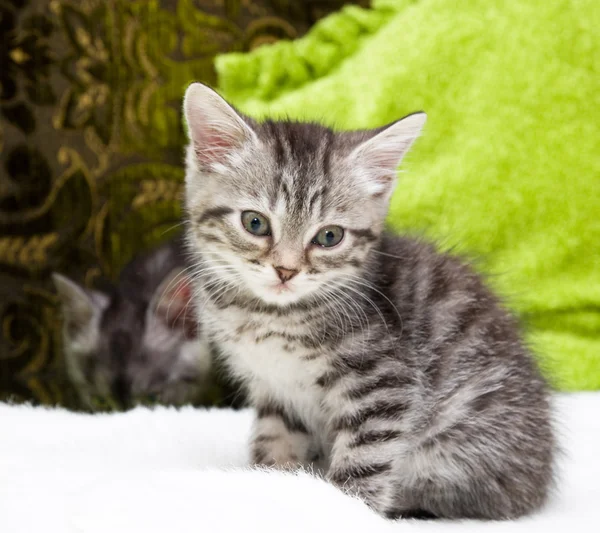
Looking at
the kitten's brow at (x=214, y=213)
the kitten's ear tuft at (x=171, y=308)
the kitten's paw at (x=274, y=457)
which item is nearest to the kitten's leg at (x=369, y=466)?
the kitten's paw at (x=274, y=457)

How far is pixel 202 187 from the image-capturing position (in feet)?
4.74

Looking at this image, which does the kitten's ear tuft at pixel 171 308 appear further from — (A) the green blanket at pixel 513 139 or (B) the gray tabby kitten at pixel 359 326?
(B) the gray tabby kitten at pixel 359 326

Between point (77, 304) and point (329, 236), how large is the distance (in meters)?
1.29

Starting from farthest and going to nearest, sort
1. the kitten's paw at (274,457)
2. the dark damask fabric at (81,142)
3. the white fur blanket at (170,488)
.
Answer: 1. the dark damask fabric at (81,142)
2. the kitten's paw at (274,457)
3. the white fur blanket at (170,488)

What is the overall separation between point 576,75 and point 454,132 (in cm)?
41

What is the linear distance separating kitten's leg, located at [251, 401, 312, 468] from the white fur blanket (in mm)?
78

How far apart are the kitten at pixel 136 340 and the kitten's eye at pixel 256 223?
0.89 m

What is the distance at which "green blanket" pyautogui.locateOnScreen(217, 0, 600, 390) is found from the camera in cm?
217

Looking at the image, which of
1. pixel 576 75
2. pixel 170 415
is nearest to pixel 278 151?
pixel 170 415

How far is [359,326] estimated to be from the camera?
1.34 m

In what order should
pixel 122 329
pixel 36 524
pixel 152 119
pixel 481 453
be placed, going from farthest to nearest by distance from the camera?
pixel 152 119 < pixel 122 329 < pixel 481 453 < pixel 36 524

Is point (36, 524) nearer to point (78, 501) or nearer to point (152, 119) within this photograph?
point (78, 501)

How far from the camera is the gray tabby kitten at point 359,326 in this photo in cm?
129

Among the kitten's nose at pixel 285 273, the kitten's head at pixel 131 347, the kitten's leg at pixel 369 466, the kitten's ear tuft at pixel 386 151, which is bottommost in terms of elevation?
the kitten's head at pixel 131 347
